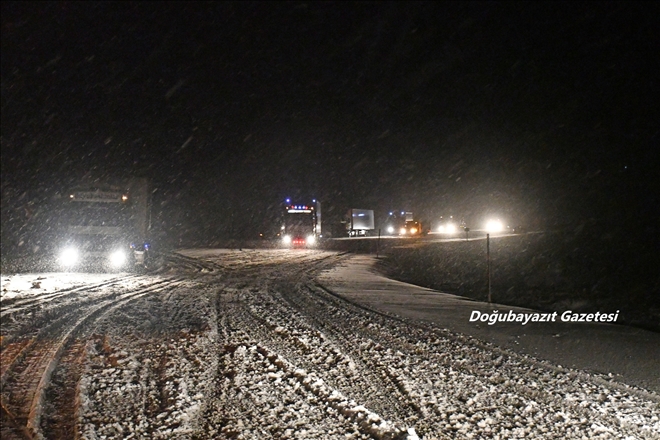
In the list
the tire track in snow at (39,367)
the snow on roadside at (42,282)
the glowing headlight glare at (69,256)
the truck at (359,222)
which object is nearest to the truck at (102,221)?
the glowing headlight glare at (69,256)

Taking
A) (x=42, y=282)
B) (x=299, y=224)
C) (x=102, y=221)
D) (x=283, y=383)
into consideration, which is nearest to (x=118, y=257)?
(x=102, y=221)

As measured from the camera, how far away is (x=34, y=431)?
4359mm

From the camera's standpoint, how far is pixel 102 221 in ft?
67.4

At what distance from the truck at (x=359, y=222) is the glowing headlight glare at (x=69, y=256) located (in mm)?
50257

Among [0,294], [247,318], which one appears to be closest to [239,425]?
[247,318]

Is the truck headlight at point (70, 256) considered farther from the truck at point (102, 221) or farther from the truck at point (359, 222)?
the truck at point (359, 222)

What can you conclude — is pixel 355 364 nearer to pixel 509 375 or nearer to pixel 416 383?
pixel 416 383

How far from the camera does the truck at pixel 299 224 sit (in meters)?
43.7

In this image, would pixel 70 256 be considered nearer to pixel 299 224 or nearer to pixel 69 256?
pixel 69 256

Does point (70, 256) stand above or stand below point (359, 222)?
below

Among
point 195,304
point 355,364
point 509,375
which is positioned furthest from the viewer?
point 195,304

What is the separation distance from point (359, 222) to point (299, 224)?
29.8m

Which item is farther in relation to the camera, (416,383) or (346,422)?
(416,383)

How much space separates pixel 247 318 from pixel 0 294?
7657mm
